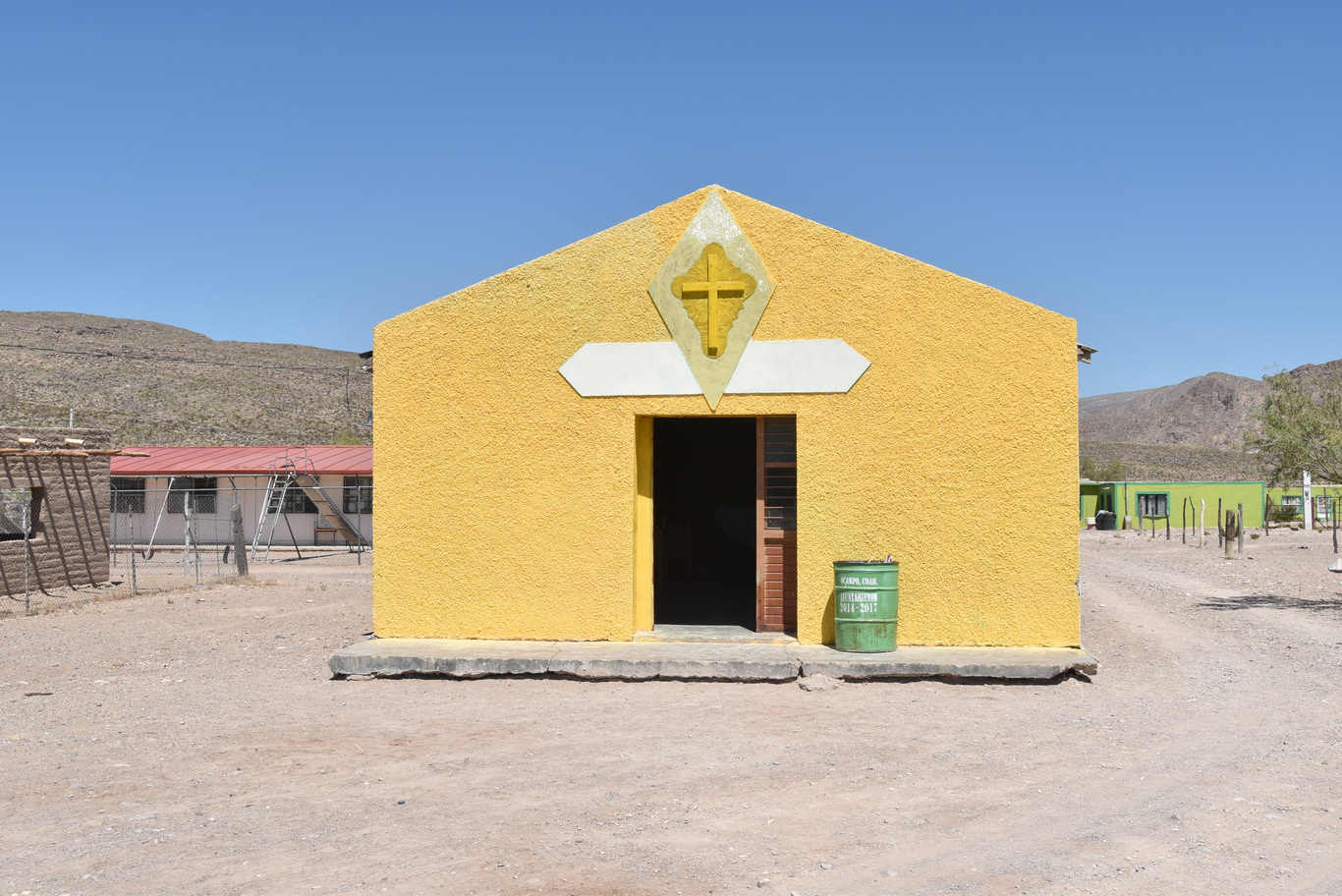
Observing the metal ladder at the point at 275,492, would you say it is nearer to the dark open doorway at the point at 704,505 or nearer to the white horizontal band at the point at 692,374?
the dark open doorway at the point at 704,505

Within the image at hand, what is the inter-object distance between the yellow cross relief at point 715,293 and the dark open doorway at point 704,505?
18.7 feet

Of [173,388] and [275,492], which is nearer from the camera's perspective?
[275,492]

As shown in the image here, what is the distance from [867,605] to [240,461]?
92.5ft

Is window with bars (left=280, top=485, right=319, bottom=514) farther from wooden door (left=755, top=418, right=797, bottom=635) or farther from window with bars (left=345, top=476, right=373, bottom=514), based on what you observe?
wooden door (left=755, top=418, right=797, bottom=635)

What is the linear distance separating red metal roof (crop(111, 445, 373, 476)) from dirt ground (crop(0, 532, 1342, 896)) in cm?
2022

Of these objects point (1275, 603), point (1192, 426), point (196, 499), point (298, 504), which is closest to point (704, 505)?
point (1275, 603)

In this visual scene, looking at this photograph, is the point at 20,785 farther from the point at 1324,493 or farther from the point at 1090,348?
the point at 1324,493

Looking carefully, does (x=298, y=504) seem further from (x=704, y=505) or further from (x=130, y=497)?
(x=704, y=505)

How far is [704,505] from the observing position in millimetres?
19484

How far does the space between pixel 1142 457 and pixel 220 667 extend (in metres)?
79.5

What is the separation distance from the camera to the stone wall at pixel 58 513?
59.7 feet

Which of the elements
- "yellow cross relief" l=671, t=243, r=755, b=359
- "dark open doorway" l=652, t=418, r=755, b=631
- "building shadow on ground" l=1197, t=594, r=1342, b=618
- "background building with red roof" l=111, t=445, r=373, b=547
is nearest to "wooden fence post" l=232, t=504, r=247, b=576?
"dark open doorway" l=652, t=418, r=755, b=631

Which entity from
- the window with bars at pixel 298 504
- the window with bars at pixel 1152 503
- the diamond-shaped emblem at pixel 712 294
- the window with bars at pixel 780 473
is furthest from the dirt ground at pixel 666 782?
the window with bars at pixel 1152 503

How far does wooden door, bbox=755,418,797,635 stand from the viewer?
35.9ft
